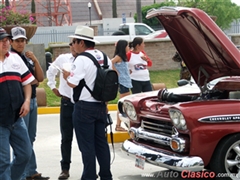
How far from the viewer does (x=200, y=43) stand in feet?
23.9

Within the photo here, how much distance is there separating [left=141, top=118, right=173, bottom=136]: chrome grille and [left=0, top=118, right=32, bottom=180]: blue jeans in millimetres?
1509

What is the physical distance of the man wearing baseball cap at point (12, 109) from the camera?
5801mm

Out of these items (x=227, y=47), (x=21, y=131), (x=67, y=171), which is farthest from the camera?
(x=67, y=171)

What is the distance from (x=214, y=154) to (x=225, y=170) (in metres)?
0.21

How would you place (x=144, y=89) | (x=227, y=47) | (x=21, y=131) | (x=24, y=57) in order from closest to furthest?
1. (x=21, y=131)
2. (x=227, y=47)
3. (x=24, y=57)
4. (x=144, y=89)

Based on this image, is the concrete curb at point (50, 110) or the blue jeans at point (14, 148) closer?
the blue jeans at point (14, 148)

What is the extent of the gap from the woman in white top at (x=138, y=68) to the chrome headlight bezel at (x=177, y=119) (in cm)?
408

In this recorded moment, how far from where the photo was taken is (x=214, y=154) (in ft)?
20.3

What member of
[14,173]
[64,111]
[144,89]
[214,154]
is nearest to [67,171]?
[64,111]

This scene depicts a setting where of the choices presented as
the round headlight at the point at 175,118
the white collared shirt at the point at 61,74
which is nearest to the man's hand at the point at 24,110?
the white collared shirt at the point at 61,74

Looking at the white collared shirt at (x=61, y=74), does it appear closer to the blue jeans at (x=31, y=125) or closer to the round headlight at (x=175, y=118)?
the blue jeans at (x=31, y=125)

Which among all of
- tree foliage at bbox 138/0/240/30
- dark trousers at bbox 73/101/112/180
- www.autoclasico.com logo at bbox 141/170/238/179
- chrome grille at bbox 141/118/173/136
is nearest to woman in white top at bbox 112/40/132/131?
www.autoclasico.com logo at bbox 141/170/238/179

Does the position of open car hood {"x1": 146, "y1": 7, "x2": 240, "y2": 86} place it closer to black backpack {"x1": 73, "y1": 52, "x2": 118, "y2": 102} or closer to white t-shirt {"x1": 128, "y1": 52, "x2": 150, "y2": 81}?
black backpack {"x1": 73, "y1": 52, "x2": 118, "y2": 102}

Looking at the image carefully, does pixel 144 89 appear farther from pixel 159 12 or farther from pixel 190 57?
pixel 159 12
